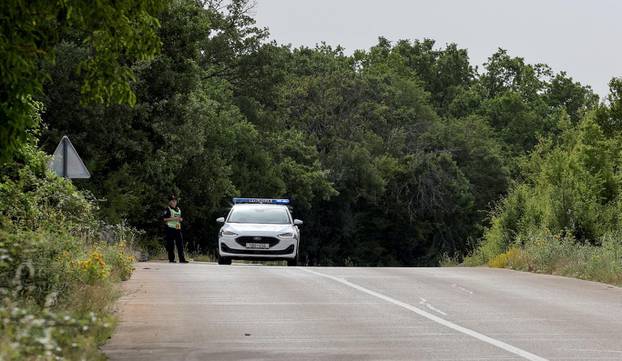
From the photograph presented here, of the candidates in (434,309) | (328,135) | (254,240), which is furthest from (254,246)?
(328,135)

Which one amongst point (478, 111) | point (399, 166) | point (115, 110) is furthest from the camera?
point (478, 111)

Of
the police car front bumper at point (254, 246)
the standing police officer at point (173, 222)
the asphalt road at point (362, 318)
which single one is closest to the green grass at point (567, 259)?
the asphalt road at point (362, 318)

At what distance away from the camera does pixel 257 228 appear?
103 feet

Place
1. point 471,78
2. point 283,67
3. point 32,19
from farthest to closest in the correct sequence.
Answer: point 471,78
point 283,67
point 32,19

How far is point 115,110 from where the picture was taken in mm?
41219

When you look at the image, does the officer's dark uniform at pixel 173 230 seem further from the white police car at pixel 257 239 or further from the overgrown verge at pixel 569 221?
the overgrown verge at pixel 569 221

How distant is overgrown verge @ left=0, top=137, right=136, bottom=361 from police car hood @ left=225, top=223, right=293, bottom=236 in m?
2.85

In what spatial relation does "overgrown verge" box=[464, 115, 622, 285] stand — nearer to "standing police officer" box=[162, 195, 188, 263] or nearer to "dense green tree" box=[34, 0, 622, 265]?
"dense green tree" box=[34, 0, 622, 265]

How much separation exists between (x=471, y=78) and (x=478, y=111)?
9.82 metres

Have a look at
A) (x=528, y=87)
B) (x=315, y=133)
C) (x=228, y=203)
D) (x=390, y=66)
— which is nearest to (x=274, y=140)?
(x=228, y=203)

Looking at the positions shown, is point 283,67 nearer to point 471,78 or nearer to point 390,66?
point 390,66

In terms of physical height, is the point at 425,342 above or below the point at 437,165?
below

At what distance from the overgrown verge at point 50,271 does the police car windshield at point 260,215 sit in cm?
311

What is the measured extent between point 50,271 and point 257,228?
17.3 m
